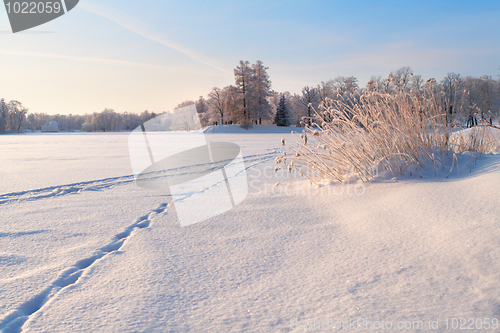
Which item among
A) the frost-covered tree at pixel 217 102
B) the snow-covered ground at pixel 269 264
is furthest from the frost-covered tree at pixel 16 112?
the snow-covered ground at pixel 269 264

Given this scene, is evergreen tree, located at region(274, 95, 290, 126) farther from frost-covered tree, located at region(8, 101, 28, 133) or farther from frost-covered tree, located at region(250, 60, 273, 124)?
frost-covered tree, located at region(8, 101, 28, 133)

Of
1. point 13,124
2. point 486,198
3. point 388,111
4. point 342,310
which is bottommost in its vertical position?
point 342,310

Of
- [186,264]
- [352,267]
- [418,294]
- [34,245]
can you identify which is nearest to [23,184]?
[34,245]

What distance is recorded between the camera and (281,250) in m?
1.32

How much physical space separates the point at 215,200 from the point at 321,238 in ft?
3.65

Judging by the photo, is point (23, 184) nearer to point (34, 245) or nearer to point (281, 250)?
point (34, 245)

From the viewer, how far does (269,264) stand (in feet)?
3.87

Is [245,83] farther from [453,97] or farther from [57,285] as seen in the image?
[57,285]

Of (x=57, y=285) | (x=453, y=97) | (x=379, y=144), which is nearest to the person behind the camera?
(x=57, y=285)

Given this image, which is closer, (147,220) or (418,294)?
(418,294)

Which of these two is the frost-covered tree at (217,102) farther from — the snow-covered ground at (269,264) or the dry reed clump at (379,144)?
the snow-covered ground at (269,264)

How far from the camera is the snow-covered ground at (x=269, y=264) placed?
82cm

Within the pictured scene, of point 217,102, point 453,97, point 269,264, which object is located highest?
point 217,102

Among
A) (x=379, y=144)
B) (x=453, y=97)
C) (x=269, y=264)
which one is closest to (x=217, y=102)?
(x=453, y=97)
